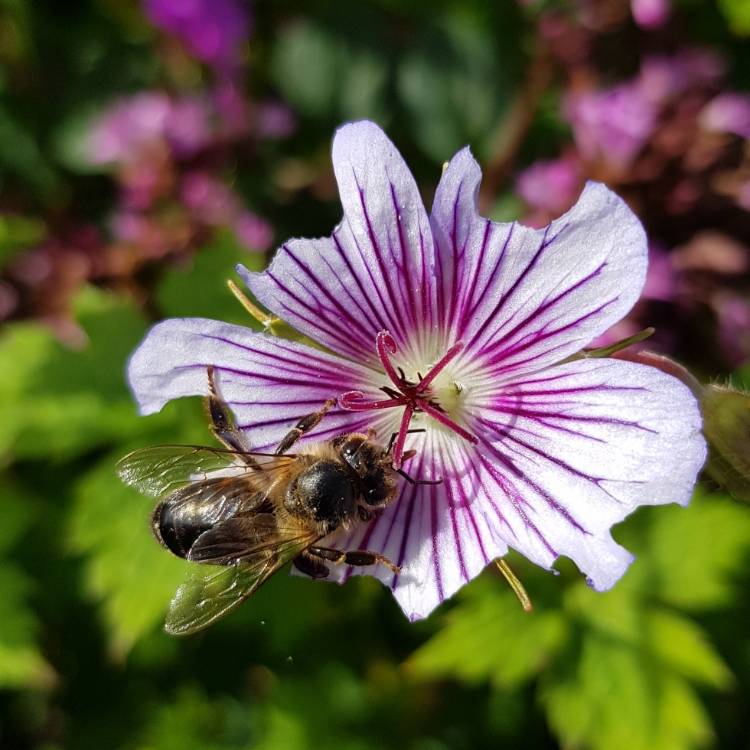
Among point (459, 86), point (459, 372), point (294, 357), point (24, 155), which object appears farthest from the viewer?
point (24, 155)

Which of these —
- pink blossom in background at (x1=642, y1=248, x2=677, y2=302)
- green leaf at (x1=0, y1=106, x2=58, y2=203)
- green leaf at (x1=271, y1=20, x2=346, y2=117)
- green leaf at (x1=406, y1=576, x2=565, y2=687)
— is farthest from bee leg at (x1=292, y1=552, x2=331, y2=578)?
green leaf at (x1=0, y1=106, x2=58, y2=203)

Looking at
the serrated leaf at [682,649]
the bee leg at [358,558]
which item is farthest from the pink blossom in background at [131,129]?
the serrated leaf at [682,649]

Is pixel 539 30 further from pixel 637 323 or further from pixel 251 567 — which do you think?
pixel 251 567

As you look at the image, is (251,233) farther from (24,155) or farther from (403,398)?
(403,398)

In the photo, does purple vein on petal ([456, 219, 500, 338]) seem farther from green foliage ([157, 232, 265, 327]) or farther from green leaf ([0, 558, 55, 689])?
green leaf ([0, 558, 55, 689])

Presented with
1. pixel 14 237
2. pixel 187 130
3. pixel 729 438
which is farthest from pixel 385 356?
pixel 187 130

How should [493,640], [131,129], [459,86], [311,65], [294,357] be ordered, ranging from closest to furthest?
[294,357] < [493,640] < [131,129] < [459,86] < [311,65]

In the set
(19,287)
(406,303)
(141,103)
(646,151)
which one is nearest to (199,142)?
(141,103)
